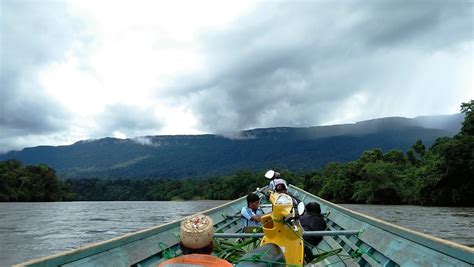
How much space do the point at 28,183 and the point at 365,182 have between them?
5519 cm

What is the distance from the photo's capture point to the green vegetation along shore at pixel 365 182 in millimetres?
38219

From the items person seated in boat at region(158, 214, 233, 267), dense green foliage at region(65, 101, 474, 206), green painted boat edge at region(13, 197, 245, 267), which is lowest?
dense green foliage at region(65, 101, 474, 206)

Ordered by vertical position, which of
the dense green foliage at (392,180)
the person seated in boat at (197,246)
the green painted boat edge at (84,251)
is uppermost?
the person seated in boat at (197,246)

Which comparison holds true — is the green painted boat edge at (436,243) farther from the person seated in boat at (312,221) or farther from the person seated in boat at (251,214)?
the person seated in boat at (251,214)

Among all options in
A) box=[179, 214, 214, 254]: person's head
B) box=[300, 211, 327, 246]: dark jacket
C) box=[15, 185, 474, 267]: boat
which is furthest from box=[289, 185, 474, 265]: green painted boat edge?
box=[179, 214, 214, 254]: person's head

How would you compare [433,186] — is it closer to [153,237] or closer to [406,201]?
[406,201]

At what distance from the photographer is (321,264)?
639 cm

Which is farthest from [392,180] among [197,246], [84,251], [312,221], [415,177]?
[197,246]

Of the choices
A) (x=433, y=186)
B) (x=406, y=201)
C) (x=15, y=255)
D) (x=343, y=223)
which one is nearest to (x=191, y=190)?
(x=406, y=201)

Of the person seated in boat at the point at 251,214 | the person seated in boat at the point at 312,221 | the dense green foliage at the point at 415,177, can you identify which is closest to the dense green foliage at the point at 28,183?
the dense green foliage at the point at 415,177

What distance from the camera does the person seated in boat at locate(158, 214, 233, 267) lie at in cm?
265

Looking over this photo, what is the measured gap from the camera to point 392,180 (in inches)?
2000

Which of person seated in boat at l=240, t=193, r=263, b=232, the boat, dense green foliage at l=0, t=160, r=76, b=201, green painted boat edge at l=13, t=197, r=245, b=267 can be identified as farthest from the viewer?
dense green foliage at l=0, t=160, r=76, b=201

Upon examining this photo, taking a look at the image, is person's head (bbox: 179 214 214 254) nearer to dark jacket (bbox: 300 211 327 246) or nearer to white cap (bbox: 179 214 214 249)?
white cap (bbox: 179 214 214 249)
